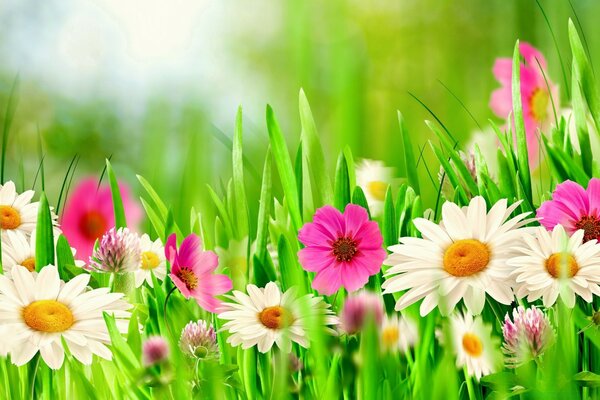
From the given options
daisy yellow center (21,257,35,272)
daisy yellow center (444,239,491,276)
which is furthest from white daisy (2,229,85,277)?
daisy yellow center (444,239,491,276)

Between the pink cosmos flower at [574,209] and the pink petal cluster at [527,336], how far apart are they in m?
0.10

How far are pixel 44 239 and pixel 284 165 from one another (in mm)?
244

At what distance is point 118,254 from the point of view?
2.25 feet

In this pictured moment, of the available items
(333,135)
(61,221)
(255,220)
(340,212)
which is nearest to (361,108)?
(333,135)

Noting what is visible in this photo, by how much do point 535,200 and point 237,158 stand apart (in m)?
0.37

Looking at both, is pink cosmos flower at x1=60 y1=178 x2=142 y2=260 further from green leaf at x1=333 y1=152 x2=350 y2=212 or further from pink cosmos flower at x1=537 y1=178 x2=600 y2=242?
pink cosmos flower at x1=537 y1=178 x2=600 y2=242

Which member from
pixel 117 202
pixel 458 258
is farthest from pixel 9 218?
pixel 458 258

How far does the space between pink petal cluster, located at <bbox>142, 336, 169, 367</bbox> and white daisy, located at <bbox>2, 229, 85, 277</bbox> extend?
0.15 m

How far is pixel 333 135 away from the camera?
1.23ft

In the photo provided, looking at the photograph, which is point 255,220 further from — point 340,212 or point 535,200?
point 535,200

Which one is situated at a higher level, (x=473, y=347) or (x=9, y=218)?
(x=9, y=218)

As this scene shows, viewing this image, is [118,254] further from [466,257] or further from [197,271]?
[466,257]

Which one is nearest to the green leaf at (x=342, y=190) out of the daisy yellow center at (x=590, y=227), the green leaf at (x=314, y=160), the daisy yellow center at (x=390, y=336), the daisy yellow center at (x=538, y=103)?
Answer: the green leaf at (x=314, y=160)

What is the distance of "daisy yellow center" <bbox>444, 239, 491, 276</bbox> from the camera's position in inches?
24.9
